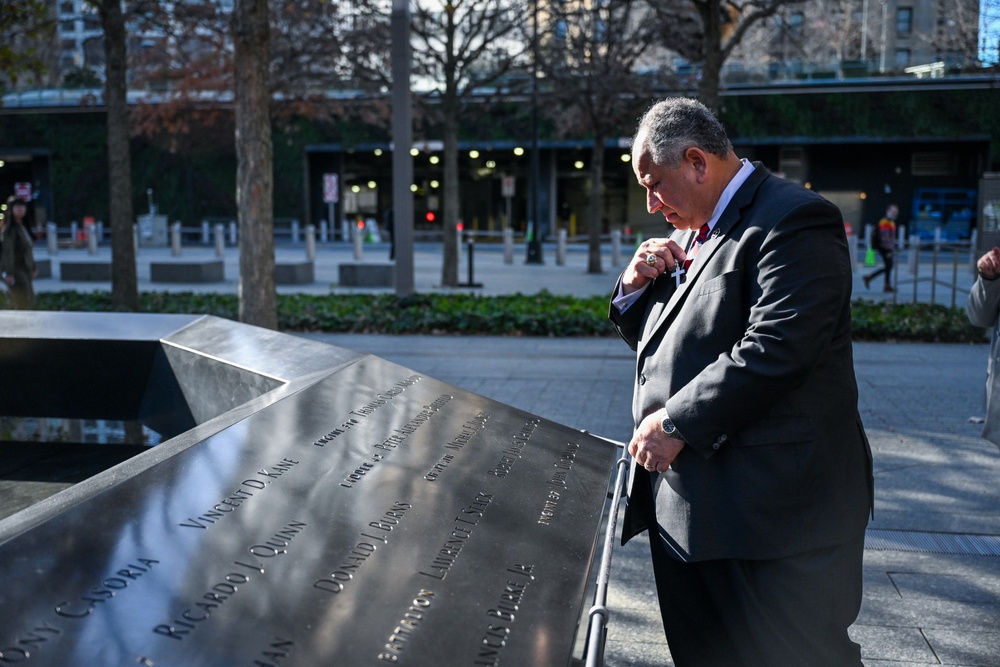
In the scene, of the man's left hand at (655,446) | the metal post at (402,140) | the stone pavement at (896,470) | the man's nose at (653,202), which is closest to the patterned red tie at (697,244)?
the man's nose at (653,202)

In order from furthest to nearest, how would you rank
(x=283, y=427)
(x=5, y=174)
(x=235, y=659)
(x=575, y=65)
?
(x=5, y=174) < (x=575, y=65) < (x=283, y=427) < (x=235, y=659)

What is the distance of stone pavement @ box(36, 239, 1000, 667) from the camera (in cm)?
371

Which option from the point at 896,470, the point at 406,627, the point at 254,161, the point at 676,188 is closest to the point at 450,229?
the point at 254,161

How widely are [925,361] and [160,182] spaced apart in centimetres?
4268

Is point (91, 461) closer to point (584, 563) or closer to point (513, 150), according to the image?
point (584, 563)

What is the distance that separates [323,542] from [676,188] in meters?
1.27

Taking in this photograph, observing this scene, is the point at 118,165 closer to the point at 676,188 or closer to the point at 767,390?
the point at 676,188

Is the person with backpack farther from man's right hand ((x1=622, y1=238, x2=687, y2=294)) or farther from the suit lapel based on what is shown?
man's right hand ((x1=622, y1=238, x2=687, y2=294))

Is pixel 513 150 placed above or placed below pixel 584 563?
above

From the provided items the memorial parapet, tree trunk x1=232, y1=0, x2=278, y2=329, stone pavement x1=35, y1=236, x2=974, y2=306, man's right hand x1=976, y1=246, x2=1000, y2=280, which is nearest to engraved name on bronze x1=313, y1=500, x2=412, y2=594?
the memorial parapet

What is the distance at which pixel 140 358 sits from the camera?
12.8 ft

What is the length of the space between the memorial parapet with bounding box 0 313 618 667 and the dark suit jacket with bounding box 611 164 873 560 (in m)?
0.36

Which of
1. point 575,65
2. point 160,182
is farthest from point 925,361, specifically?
point 160,182

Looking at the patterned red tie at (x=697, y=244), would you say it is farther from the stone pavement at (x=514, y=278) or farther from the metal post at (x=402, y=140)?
the stone pavement at (x=514, y=278)
